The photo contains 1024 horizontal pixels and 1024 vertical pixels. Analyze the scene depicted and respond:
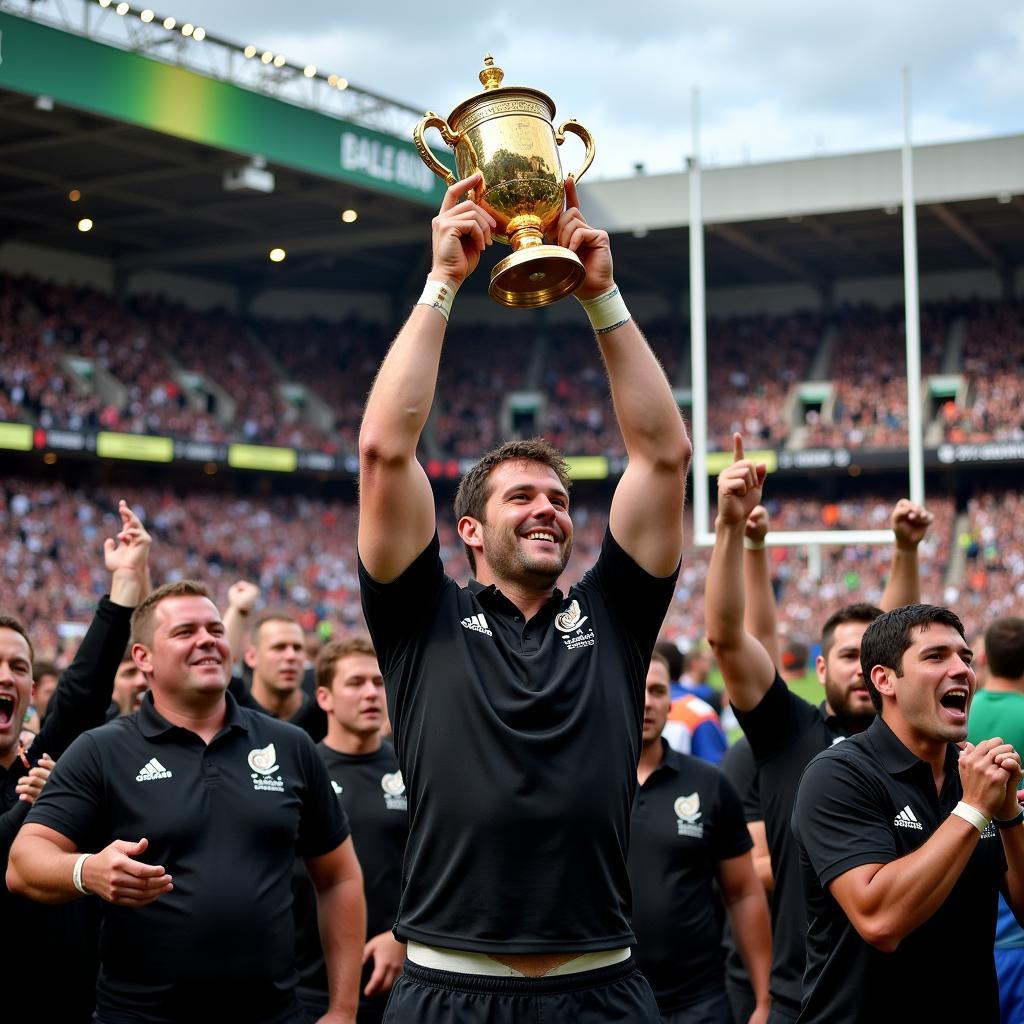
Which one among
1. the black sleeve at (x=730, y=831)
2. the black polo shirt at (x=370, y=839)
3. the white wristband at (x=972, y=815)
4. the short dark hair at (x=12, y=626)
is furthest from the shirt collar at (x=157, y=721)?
the white wristband at (x=972, y=815)

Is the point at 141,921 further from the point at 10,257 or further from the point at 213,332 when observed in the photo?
the point at 213,332

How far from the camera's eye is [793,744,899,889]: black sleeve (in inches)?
125

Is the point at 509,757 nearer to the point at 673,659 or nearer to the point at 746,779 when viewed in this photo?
the point at 746,779

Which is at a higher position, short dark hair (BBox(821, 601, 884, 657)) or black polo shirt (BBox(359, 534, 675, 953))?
short dark hair (BBox(821, 601, 884, 657))

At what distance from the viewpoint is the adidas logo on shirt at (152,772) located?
12.4 feet

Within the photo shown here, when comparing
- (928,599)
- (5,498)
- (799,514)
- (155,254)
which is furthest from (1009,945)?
(155,254)

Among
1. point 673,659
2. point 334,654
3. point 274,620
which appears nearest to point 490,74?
point 334,654

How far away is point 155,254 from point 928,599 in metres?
17.7

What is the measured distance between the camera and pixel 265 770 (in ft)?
12.9

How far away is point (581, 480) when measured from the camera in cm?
3294

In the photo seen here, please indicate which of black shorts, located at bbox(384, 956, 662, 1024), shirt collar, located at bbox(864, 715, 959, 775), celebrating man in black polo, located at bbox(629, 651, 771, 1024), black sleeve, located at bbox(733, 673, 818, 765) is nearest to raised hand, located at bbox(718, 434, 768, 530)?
black sleeve, located at bbox(733, 673, 818, 765)

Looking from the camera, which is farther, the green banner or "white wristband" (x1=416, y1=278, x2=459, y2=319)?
the green banner

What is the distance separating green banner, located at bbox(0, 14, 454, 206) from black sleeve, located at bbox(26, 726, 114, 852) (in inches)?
659

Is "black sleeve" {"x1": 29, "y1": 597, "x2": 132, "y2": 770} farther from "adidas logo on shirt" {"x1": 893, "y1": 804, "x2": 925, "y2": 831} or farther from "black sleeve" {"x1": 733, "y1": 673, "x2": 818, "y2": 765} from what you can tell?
"adidas logo on shirt" {"x1": 893, "y1": 804, "x2": 925, "y2": 831}
